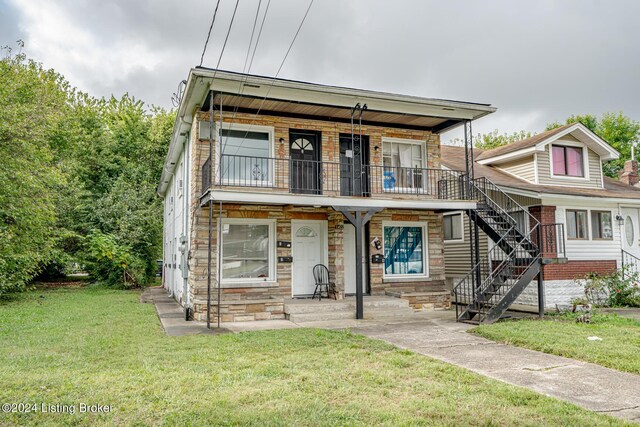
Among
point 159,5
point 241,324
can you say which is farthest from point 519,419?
point 159,5

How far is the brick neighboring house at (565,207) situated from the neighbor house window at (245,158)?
23.9ft

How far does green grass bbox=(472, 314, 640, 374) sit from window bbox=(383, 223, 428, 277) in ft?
11.2

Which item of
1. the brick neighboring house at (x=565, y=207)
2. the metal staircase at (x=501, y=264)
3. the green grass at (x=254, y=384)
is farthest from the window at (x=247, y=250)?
the brick neighboring house at (x=565, y=207)

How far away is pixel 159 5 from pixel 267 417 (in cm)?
653

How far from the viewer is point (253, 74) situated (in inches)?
378

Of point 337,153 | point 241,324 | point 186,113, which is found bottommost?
point 241,324

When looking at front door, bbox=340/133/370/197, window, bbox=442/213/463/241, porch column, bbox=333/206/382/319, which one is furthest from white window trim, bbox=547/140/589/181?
porch column, bbox=333/206/382/319

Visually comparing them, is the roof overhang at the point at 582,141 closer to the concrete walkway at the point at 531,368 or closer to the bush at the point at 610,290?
the bush at the point at 610,290

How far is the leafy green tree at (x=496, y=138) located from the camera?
36.4 metres

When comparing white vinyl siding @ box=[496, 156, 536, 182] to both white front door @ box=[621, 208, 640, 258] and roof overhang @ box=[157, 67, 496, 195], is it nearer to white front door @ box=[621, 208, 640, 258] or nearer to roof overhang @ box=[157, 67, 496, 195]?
white front door @ box=[621, 208, 640, 258]

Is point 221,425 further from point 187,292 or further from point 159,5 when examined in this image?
point 187,292

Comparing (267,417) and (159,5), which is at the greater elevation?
(159,5)

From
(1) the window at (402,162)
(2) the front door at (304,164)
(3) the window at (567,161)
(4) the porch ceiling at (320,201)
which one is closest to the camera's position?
(4) the porch ceiling at (320,201)

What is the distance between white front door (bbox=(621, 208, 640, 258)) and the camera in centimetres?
1495
